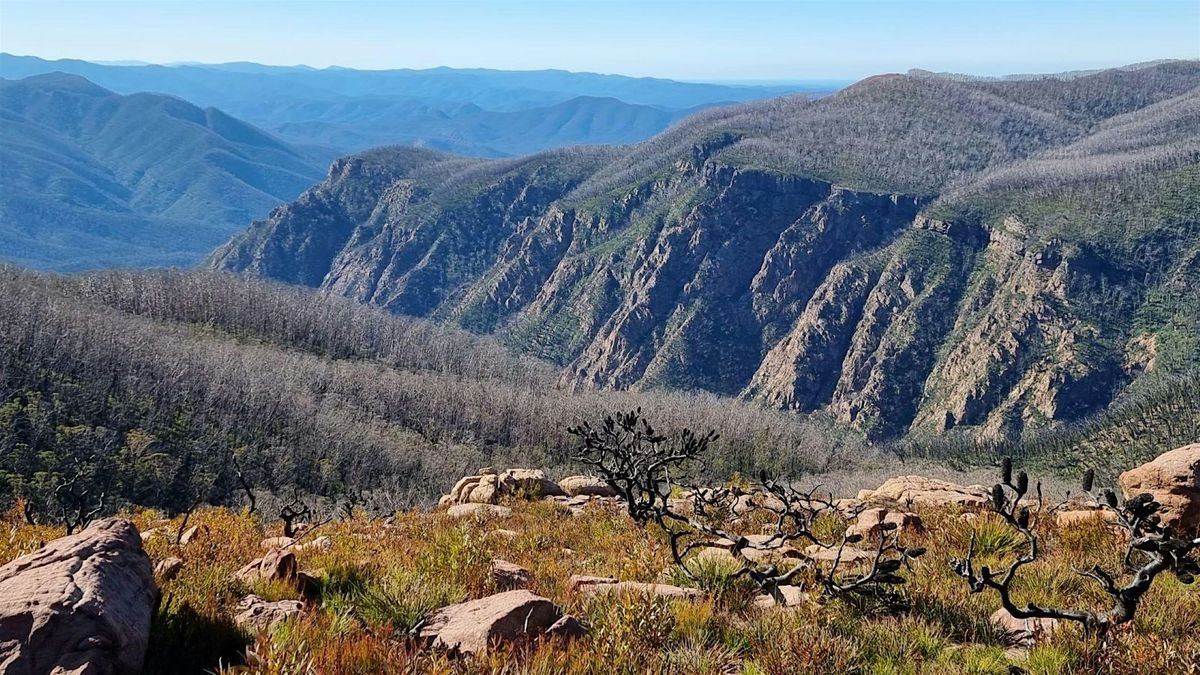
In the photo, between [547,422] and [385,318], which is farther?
[385,318]

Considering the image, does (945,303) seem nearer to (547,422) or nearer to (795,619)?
(547,422)

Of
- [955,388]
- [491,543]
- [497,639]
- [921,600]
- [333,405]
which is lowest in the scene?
[955,388]

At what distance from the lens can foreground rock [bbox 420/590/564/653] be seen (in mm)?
6492

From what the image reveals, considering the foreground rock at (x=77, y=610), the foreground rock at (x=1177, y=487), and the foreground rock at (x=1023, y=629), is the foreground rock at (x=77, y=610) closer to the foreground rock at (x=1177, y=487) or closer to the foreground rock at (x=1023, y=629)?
the foreground rock at (x=1023, y=629)

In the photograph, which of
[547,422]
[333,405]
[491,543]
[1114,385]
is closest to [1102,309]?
[1114,385]

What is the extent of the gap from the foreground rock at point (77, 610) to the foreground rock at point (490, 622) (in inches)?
93.7

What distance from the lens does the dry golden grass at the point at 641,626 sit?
6.16 metres

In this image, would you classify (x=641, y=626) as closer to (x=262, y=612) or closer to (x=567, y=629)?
(x=567, y=629)

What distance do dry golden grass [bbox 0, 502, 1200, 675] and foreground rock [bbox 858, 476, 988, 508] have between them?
697 centimetres

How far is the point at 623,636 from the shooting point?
6.80 metres

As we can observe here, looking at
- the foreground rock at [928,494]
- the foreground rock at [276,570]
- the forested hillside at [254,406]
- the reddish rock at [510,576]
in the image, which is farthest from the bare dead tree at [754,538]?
the forested hillside at [254,406]

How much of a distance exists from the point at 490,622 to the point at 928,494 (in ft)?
54.1

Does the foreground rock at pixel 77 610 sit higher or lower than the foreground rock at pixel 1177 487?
higher

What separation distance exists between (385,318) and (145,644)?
17253cm
